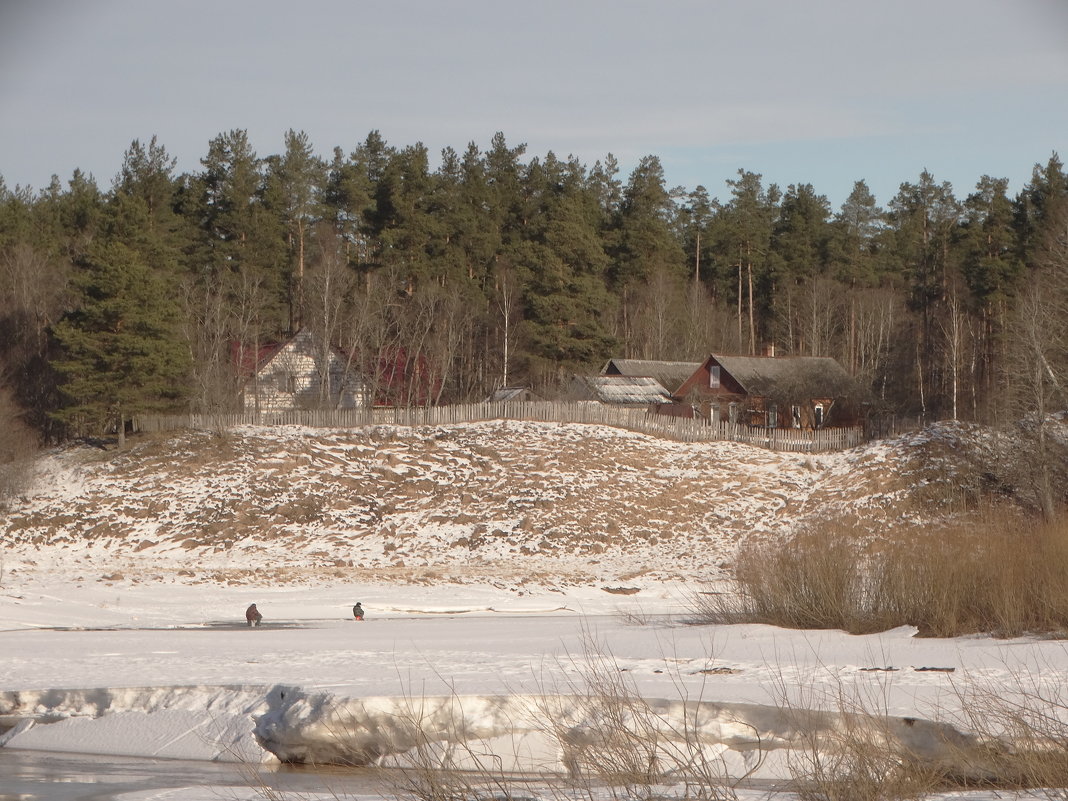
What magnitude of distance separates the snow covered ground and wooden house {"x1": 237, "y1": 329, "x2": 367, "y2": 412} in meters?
16.7

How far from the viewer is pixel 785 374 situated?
204 ft

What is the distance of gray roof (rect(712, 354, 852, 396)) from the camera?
60.4m

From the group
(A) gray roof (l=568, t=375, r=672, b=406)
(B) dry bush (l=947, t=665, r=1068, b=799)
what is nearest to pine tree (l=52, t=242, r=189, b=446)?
(A) gray roof (l=568, t=375, r=672, b=406)

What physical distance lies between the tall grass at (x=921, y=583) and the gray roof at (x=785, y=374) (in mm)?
41963

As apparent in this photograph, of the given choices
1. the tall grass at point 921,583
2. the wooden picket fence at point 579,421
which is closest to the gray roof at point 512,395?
the wooden picket fence at point 579,421

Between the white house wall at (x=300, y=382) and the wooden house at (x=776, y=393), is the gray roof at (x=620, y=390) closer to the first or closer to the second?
the wooden house at (x=776, y=393)

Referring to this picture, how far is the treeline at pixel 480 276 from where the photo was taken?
49.1 metres

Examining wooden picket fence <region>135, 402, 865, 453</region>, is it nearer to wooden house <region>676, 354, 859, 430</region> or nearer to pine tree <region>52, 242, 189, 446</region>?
pine tree <region>52, 242, 189, 446</region>

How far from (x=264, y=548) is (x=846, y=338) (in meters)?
54.8

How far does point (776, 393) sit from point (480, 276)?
2154cm

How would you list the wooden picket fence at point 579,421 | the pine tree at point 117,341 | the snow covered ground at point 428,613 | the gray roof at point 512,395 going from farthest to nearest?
the gray roof at point 512,395 → the wooden picket fence at point 579,421 → the pine tree at point 117,341 → the snow covered ground at point 428,613

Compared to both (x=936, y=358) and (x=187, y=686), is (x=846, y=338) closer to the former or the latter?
(x=936, y=358)

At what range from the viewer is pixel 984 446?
132 ft

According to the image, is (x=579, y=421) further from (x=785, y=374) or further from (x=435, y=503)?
(x=785, y=374)
